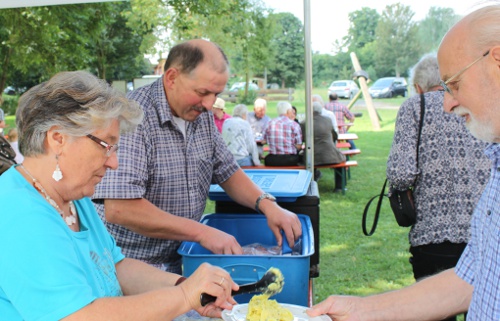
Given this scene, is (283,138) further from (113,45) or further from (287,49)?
(113,45)

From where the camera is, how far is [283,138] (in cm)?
866

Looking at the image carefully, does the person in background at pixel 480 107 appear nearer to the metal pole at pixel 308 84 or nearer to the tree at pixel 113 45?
the metal pole at pixel 308 84

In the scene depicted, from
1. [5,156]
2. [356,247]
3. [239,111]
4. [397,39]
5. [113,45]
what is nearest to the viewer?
[5,156]

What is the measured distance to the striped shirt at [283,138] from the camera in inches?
342

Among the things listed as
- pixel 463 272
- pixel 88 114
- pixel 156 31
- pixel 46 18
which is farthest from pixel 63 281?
pixel 46 18

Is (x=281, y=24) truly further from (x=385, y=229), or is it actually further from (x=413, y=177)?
(x=413, y=177)

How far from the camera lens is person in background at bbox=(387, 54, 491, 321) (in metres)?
2.86

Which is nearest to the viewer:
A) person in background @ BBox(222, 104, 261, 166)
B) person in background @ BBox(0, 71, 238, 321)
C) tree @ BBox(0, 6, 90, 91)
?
person in background @ BBox(0, 71, 238, 321)

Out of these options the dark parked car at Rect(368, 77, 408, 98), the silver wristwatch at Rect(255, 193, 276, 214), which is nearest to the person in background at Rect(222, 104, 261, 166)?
the silver wristwatch at Rect(255, 193, 276, 214)

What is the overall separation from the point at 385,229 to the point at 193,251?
200 inches

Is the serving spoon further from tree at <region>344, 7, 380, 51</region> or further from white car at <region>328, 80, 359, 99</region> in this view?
tree at <region>344, 7, 380, 51</region>

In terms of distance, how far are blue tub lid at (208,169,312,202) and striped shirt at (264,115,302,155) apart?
5254mm

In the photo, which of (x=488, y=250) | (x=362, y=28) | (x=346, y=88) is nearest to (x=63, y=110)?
(x=488, y=250)

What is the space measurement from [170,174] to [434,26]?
53.4ft
